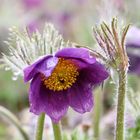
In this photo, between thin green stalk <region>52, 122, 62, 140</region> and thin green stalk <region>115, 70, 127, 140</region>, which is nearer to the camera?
thin green stalk <region>115, 70, 127, 140</region>

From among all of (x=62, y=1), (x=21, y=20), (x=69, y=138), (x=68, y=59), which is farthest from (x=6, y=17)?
(x=68, y=59)

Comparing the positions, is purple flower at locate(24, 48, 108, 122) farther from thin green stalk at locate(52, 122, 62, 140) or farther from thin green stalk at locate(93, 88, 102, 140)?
thin green stalk at locate(93, 88, 102, 140)

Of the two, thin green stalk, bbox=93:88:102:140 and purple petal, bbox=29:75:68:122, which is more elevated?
thin green stalk, bbox=93:88:102:140

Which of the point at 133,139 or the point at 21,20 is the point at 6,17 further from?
the point at 133,139

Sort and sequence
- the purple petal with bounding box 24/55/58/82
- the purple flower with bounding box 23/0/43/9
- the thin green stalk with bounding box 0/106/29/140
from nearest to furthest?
the purple petal with bounding box 24/55/58/82
the thin green stalk with bounding box 0/106/29/140
the purple flower with bounding box 23/0/43/9

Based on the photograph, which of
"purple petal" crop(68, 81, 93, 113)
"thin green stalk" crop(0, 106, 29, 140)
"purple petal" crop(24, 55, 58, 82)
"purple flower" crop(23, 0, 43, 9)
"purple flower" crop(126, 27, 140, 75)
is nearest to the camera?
"purple petal" crop(24, 55, 58, 82)

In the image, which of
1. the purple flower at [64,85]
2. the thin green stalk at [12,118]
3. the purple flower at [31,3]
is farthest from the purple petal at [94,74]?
the purple flower at [31,3]

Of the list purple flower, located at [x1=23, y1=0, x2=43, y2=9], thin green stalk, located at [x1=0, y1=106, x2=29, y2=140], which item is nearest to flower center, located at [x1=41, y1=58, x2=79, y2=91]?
thin green stalk, located at [x1=0, y1=106, x2=29, y2=140]
